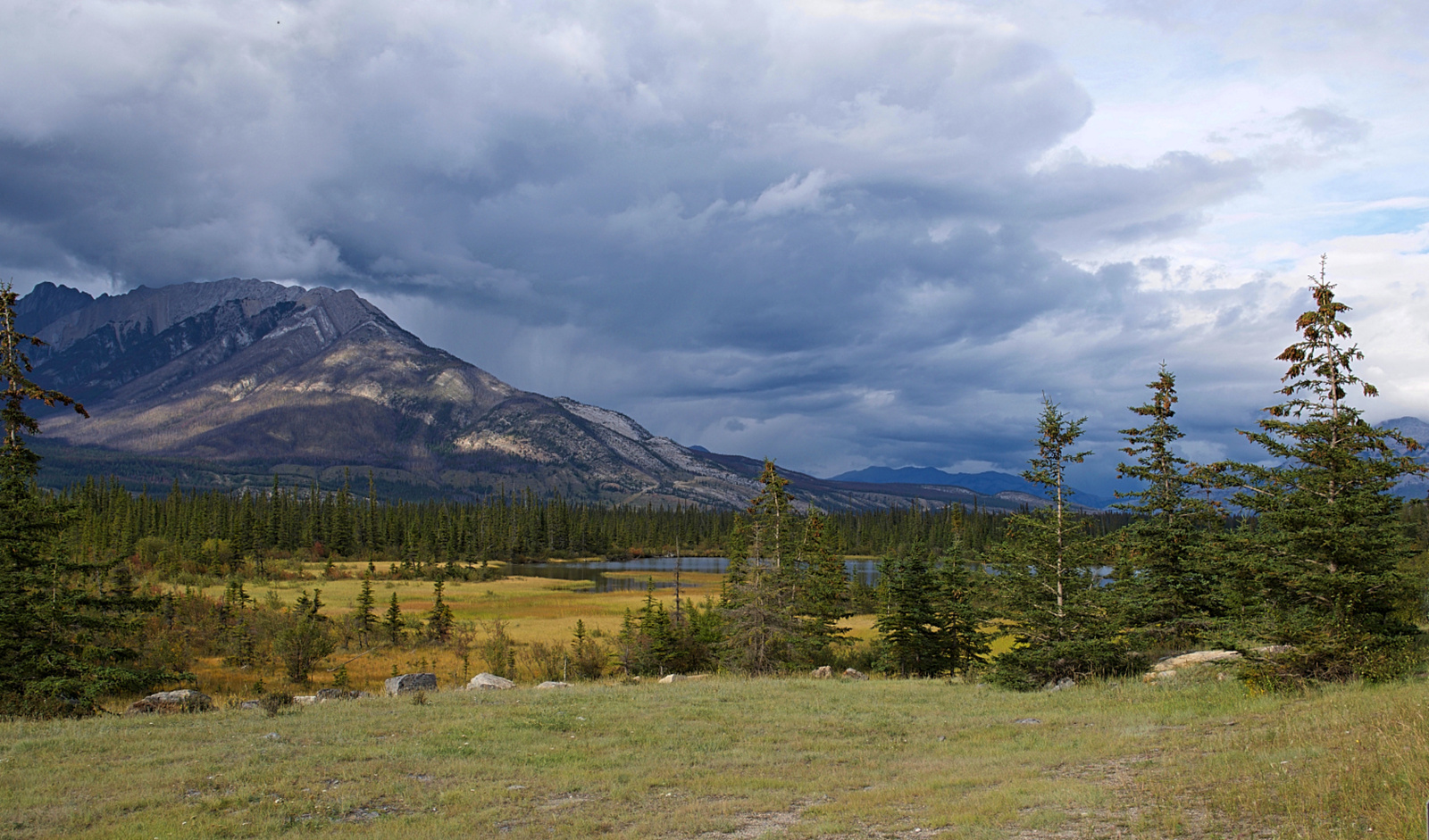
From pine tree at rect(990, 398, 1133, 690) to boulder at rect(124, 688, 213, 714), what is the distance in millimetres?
21423

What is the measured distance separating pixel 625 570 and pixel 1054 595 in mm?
116583

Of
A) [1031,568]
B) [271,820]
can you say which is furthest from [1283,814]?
[1031,568]

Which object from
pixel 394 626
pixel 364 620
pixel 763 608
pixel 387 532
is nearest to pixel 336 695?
pixel 763 608

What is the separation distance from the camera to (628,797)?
38.0 feet

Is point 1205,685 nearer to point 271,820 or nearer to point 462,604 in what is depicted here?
point 271,820

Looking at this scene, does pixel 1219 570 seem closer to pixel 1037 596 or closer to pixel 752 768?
pixel 1037 596

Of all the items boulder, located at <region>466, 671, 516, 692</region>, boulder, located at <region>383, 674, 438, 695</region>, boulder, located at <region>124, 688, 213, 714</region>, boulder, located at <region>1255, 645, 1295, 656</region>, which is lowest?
boulder, located at <region>466, 671, 516, 692</region>

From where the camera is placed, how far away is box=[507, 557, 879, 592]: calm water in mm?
99938

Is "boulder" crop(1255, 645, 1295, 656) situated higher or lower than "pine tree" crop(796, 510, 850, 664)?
higher

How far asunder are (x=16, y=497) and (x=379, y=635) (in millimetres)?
28386

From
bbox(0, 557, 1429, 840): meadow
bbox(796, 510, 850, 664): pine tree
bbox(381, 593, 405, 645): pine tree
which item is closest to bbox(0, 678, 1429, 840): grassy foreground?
bbox(0, 557, 1429, 840): meadow

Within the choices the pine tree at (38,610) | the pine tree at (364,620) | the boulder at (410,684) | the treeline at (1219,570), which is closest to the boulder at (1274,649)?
the treeline at (1219,570)

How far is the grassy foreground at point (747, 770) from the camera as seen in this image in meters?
9.48

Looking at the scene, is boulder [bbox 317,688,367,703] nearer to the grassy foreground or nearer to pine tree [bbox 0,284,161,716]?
the grassy foreground
